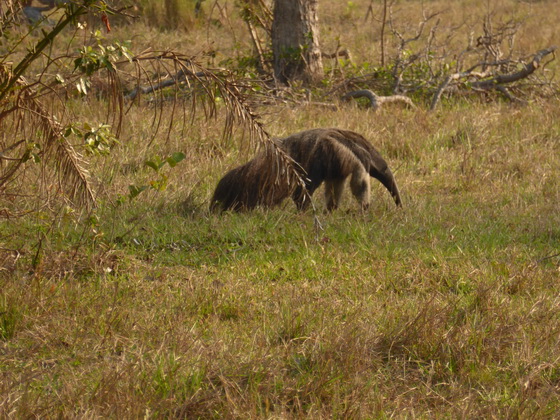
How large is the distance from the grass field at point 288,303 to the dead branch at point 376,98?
249 cm

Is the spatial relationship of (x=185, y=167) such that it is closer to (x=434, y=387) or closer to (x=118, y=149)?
(x=118, y=149)

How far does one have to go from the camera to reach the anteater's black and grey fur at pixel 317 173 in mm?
7164

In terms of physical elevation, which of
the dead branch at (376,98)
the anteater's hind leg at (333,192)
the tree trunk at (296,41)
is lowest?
the anteater's hind leg at (333,192)

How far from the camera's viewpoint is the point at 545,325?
14.8 ft

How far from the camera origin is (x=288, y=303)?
479 centimetres

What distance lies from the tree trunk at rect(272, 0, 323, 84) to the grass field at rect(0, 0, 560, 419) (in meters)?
4.20

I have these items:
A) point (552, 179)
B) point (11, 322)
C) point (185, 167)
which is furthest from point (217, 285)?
point (552, 179)

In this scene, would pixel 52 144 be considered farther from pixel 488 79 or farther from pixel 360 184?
pixel 488 79

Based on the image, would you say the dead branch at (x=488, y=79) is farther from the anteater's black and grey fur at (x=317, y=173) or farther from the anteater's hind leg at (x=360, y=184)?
the anteater's hind leg at (x=360, y=184)

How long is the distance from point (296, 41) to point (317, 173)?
563 cm

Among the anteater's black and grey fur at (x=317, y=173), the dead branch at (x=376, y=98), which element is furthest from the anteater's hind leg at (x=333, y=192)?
the dead branch at (x=376, y=98)

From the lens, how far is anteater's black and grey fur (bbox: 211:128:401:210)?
7164 mm

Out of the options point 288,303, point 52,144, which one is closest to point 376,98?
→ point 288,303

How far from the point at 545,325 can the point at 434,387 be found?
3.05 ft
